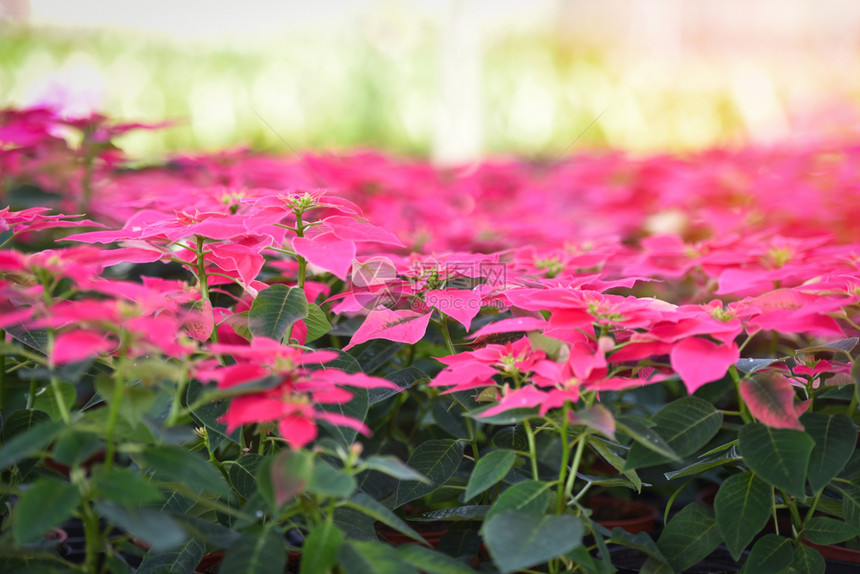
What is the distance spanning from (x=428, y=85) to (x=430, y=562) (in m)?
7.28

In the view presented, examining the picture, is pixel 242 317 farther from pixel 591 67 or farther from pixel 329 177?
pixel 591 67

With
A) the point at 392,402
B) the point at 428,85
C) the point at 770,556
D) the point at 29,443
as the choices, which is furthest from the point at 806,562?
the point at 428,85

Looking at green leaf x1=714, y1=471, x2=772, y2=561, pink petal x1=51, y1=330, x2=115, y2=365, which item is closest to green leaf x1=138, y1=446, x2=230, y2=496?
pink petal x1=51, y1=330, x2=115, y2=365

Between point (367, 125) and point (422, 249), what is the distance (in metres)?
6.14

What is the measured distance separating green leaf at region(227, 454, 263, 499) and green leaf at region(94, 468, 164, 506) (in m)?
0.20

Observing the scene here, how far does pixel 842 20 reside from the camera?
374 inches

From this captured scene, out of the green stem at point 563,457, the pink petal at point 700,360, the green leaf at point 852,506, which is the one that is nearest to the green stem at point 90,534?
the green stem at point 563,457

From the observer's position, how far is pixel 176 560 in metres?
0.77

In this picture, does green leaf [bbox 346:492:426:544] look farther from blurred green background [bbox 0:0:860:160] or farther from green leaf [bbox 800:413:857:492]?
blurred green background [bbox 0:0:860:160]

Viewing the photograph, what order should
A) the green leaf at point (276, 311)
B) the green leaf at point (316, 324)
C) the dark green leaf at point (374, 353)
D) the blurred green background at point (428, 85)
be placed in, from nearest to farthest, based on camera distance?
the green leaf at point (276, 311) < the green leaf at point (316, 324) < the dark green leaf at point (374, 353) < the blurred green background at point (428, 85)

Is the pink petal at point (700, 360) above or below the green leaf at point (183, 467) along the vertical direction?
above

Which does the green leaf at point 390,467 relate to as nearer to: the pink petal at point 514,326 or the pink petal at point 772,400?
the pink petal at point 514,326

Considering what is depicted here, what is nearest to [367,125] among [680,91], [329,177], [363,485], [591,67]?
[591,67]

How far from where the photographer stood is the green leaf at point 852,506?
32.0 inches
